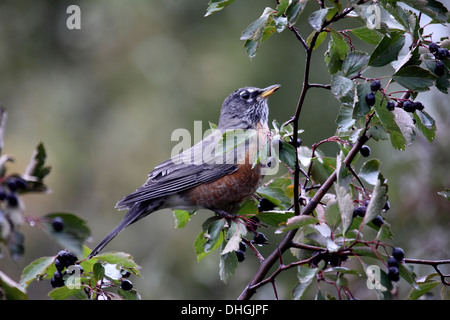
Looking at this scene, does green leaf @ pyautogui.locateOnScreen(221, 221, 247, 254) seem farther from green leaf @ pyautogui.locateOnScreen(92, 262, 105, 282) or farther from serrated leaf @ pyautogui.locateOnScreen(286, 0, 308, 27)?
serrated leaf @ pyautogui.locateOnScreen(286, 0, 308, 27)

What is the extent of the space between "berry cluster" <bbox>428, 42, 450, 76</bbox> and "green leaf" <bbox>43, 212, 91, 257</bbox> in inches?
60.0

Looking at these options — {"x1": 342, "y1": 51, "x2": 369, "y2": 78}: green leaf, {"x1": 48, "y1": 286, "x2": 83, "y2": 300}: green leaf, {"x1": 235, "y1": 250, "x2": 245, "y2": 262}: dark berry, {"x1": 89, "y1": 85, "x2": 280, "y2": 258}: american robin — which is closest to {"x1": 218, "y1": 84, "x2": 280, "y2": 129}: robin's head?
{"x1": 89, "y1": 85, "x2": 280, "y2": 258}: american robin

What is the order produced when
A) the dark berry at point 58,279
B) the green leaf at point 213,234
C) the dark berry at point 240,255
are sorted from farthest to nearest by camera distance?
the dark berry at point 240,255 < the green leaf at point 213,234 < the dark berry at point 58,279

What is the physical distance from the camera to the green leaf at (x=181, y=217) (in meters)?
2.86

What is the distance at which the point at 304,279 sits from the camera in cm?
188

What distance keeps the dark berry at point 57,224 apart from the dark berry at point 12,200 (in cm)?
12

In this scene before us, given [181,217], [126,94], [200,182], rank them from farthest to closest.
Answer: [126,94] → [200,182] → [181,217]

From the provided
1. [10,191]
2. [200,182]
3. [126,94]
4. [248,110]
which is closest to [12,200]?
[10,191]

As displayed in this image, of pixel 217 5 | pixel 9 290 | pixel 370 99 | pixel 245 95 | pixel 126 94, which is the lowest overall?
pixel 9 290

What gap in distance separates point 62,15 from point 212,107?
432 cm

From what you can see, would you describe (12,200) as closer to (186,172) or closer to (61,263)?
(61,263)

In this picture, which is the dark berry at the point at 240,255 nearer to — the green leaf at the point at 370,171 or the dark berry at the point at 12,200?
the green leaf at the point at 370,171

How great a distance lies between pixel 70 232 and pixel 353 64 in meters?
1.28

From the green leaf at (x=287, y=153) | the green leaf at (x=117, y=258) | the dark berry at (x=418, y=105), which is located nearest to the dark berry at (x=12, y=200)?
the green leaf at (x=117, y=258)
